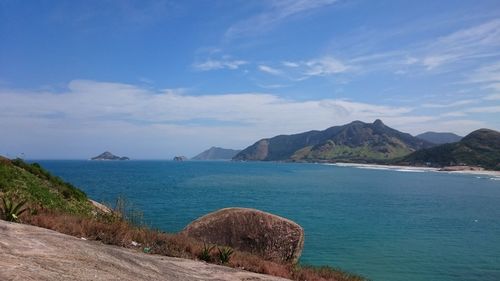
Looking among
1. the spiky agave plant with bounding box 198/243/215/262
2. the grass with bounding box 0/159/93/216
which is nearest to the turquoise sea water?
the grass with bounding box 0/159/93/216

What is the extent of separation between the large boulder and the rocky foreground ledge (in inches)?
330

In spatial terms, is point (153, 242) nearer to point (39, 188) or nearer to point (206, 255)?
point (206, 255)

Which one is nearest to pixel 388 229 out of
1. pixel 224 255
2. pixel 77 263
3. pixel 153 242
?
pixel 224 255

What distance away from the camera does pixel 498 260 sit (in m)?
32.2

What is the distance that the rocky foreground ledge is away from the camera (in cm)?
819

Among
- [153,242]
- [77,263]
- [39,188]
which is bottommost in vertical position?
[153,242]

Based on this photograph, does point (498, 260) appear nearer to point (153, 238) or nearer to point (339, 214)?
point (339, 214)

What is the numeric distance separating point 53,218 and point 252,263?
725 cm

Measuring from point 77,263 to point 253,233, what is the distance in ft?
43.6

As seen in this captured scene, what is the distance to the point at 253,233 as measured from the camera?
2167cm

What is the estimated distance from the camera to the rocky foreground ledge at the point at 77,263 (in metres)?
8.19

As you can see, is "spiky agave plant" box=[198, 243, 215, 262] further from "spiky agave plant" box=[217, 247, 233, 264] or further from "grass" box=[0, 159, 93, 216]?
"grass" box=[0, 159, 93, 216]

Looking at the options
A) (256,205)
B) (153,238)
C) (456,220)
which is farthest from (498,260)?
(256,205)

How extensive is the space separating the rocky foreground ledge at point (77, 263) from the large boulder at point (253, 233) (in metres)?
8.39
